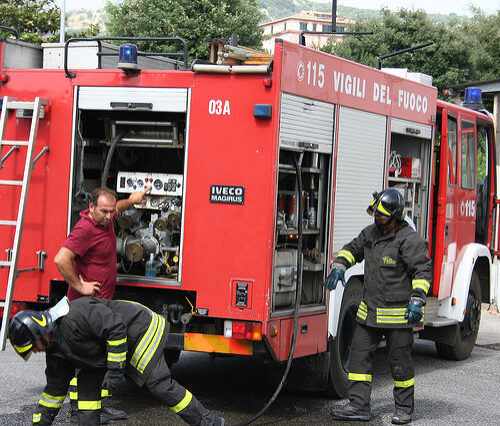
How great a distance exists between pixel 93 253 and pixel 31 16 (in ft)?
54.4

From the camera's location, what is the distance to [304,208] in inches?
275

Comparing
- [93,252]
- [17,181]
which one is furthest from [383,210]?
[17,181]

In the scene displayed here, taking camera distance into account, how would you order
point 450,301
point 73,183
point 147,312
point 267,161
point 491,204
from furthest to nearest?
1. point 491,204
2. point 450,301
3. point 73,183
4. point 267,161
5. point 147,312

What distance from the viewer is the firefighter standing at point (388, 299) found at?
6598 mm

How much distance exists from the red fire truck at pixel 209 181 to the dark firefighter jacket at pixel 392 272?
1.19 feet

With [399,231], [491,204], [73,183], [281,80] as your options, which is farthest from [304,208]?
[491,204]

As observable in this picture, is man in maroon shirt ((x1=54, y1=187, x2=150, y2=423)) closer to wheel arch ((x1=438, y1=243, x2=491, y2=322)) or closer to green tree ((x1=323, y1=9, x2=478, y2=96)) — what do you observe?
wheel arch ((x1=438, y1=243, x2=491, y2=322))

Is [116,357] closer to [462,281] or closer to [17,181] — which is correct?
[17,181]

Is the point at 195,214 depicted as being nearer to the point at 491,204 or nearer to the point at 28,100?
the point at 28,100

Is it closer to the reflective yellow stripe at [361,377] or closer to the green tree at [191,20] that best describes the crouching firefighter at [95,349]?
the reflective yellow stripe at [361,377]

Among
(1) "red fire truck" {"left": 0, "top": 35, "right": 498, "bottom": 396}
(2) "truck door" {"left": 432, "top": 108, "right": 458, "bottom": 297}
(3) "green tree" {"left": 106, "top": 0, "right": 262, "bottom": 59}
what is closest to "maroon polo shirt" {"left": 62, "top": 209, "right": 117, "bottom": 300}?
(1) "red fire truck" {"left": 0, "top": 35, "right": 498, "bottom": 396}

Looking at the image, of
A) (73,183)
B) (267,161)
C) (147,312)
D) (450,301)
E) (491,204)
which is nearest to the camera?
(147,312)

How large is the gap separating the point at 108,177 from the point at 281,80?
181 centimetres

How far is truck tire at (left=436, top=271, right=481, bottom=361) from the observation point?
9539 millimetres
